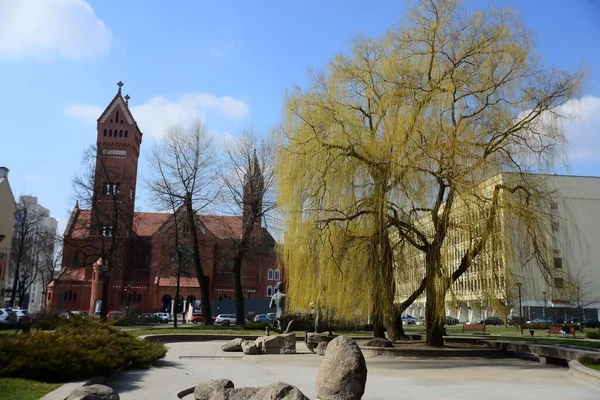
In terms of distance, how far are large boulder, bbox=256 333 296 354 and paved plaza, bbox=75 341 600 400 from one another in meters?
0.75

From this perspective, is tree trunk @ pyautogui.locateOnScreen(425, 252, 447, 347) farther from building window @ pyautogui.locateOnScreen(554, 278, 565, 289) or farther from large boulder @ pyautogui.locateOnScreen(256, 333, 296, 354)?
large boulder @ pyautogui.locateOnScreen(256, 333, 296, 354)

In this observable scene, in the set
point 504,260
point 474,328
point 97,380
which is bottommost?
point 474,328

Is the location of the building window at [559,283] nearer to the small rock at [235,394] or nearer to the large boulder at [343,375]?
the large boulder at [343,375]

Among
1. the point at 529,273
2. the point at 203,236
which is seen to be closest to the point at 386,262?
the point at 529,273

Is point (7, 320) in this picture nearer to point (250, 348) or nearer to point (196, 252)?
point (196, 252)

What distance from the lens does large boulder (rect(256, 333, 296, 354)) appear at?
18.5m

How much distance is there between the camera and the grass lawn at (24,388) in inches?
309

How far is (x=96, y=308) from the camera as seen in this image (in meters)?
63.3

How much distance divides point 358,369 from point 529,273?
1065 cm

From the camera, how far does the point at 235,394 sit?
7.97 m

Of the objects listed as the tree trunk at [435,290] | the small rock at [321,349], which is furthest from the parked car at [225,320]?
the tree trunk at [435,290]

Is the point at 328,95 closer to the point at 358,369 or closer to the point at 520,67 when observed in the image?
the point at 520,67

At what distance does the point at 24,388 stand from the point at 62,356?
136cm

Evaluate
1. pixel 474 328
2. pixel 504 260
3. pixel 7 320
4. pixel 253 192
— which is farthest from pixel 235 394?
pixel 474 328
